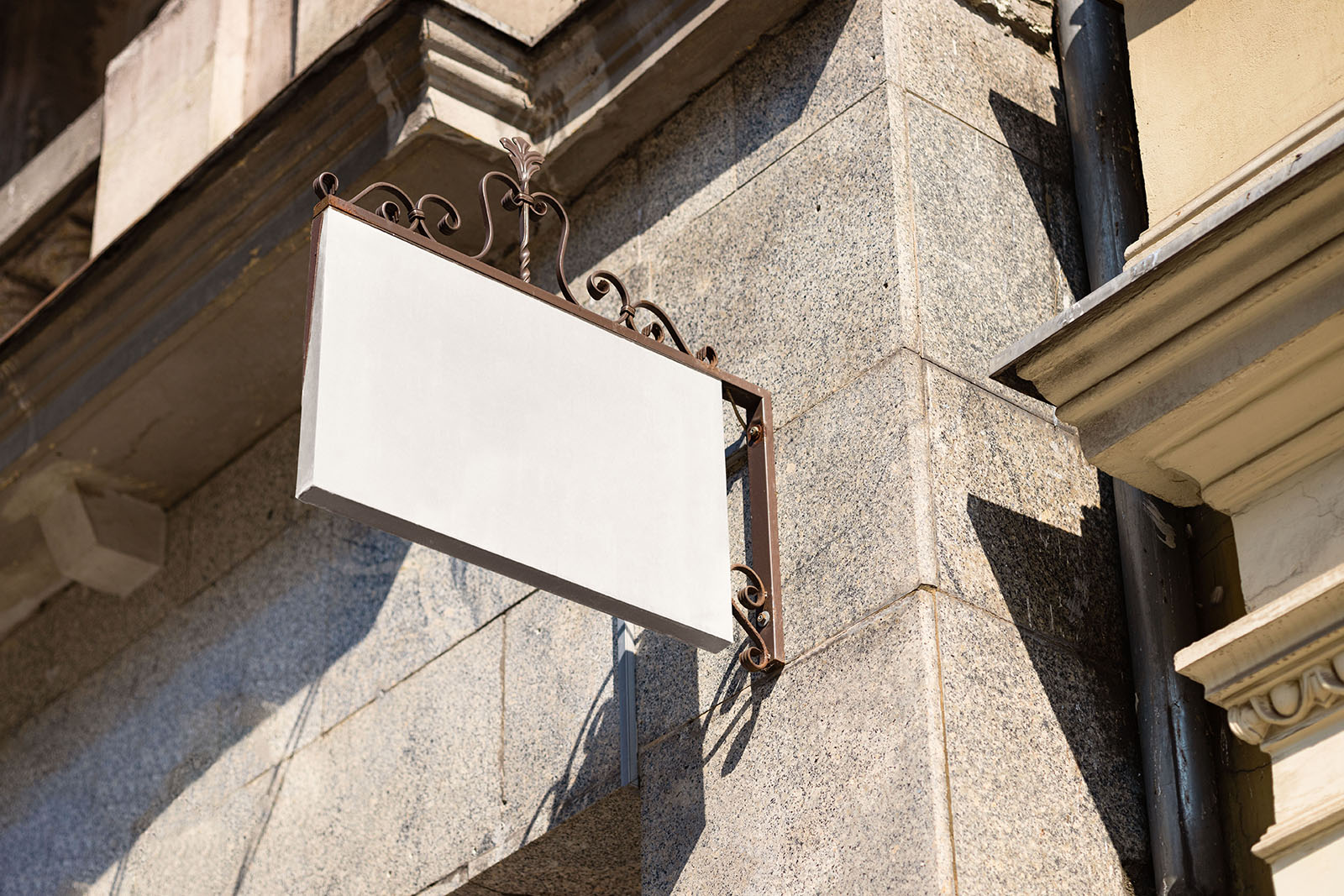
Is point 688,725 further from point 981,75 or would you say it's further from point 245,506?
point 245,506

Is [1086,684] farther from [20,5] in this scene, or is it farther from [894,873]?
[20,5]

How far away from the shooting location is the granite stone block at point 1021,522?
418 cm

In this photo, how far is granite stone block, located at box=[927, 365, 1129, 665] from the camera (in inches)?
164

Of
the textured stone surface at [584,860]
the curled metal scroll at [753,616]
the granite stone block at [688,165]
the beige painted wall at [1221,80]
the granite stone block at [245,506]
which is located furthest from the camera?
the granite stone block at [245,506]

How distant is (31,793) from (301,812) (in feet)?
5.55

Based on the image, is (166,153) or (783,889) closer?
(783,889)

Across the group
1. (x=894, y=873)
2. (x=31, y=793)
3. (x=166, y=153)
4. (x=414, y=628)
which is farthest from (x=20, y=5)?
(x=894, y=873)

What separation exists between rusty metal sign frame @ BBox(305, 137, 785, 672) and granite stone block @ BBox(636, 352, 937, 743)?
5cm

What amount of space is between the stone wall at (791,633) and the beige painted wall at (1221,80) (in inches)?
22.2

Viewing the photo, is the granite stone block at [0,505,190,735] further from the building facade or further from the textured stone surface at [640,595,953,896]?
the textured stone surface at [640,595,953,896]

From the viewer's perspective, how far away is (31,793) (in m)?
6.77

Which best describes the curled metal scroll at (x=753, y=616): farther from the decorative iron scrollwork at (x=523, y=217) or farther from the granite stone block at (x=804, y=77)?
the granite stone block at (x=804, y=77)

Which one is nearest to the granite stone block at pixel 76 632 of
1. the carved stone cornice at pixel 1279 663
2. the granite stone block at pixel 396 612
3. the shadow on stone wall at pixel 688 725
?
the granite stone block at pixel 396 612

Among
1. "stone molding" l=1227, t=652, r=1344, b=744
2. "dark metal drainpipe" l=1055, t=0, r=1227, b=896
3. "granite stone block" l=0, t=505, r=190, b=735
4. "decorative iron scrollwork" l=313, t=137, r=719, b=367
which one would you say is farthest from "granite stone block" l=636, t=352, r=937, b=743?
"granite stone block" l=0, t=505, r=190, b=735
